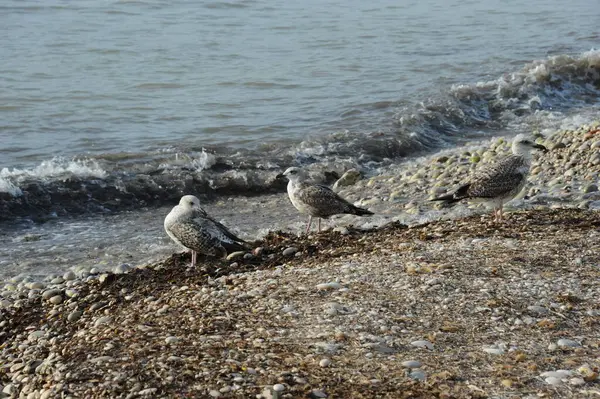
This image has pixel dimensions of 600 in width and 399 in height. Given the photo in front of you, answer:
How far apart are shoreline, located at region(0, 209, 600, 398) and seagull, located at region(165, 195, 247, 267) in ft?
0.59

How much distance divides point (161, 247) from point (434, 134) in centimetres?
739

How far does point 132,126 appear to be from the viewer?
1670 cm

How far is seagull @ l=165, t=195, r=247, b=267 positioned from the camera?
906 cm

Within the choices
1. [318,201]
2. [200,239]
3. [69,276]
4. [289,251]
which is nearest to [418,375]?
[289,251]

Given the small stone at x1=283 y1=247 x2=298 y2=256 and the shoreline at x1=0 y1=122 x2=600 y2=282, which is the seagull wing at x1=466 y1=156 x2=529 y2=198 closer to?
the shoreline at x1=0 y1=122 x2=600 y2=282

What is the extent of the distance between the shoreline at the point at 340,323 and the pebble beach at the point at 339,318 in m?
0.01

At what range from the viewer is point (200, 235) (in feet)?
29.8

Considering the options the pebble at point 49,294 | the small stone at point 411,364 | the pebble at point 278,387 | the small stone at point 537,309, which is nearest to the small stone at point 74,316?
the pebble at point 49,294

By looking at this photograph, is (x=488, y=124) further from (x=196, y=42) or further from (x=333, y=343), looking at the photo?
(x=333, y=343)

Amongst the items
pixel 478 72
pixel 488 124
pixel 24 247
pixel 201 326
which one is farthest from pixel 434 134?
pixel 201 326

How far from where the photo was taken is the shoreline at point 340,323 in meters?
5.84

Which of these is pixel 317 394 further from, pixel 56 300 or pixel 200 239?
pixel 56 300

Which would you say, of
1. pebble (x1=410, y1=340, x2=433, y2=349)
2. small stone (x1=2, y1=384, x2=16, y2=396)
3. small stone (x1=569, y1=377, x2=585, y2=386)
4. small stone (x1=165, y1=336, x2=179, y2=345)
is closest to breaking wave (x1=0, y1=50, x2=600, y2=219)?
small stone (x1=2, y1=384, x2=16, y2=396)

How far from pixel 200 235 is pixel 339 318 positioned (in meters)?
2.70
